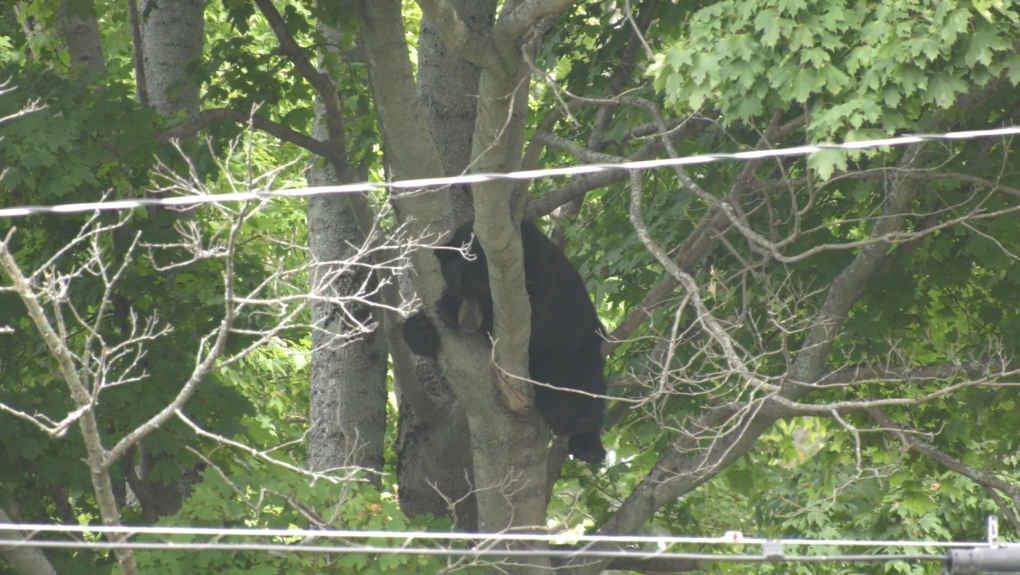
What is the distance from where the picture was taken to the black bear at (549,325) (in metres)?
6.18

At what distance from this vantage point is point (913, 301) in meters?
7.04

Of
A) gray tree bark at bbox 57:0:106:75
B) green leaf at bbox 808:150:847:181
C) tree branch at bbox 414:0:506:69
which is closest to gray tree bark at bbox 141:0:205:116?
gray tree bark at bbox 57:0:106:75

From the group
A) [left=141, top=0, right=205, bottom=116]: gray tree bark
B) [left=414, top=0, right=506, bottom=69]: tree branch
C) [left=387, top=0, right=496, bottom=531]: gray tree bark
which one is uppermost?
[left=141, top=0, right=205, bottom=116]: gray tree bark

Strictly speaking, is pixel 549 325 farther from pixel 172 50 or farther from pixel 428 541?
pixel 172 50

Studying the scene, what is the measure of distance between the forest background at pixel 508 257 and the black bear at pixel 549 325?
0.54 feet

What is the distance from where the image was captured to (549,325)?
22.7 ft

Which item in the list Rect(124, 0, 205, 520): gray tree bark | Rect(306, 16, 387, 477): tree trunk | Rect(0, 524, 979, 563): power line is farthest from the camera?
Rect(124, 0, 205, 520): gray tree bark

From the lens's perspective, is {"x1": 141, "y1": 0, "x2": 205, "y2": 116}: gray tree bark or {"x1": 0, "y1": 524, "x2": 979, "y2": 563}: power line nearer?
{"x1": 0, "y1": 524, "x2": 979, "y2": 563}: power line

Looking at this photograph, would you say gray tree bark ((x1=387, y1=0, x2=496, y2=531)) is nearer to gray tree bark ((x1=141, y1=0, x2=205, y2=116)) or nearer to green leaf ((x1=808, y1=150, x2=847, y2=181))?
gray tree bark ((x1=141, y1=0, x2=205, y2=116))

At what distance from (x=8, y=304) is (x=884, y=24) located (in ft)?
15.5

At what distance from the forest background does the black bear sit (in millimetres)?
164

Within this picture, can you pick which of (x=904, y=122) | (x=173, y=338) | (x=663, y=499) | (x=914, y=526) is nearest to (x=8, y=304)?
(x=173, y=338)

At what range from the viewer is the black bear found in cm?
618

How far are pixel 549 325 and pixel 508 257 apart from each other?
1790mm
